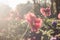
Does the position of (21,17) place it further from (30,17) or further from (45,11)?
(45,11)

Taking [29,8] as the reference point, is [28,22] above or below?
below

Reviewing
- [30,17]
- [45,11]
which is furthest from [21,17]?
[45,11]

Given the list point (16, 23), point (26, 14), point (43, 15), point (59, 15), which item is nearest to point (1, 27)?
point (16, 23)

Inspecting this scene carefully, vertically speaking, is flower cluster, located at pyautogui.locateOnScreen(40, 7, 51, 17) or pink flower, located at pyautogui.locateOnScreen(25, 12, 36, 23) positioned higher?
flower cluster, located at pyautogui.locateOnScreen(40, 7, 51, 17)

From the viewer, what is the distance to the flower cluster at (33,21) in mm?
1207

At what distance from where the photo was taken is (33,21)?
47.6 inches

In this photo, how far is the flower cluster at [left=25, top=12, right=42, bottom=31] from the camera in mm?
1207

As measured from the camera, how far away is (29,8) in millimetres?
1226

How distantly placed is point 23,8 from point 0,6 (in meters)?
0.18

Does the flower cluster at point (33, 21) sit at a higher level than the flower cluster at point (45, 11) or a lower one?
lower

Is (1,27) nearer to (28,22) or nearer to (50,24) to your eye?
(28,22)

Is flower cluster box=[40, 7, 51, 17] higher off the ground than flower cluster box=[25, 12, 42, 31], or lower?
higher

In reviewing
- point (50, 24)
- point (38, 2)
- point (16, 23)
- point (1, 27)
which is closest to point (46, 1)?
point (38, 2)

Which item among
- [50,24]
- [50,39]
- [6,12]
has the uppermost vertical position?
[6,12]
